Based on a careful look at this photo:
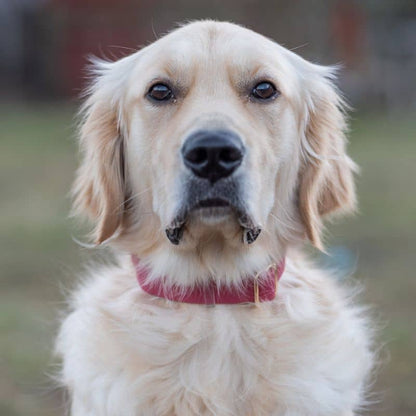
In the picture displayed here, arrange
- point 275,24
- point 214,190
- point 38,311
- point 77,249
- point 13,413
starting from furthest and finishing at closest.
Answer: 1. point 275,24
2. point 77,249
3. point 38,311
4. point 13,413
5. point 214,190

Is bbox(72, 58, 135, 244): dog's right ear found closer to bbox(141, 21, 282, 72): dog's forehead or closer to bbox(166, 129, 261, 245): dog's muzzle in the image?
bbox(141, 21, 282, 72): dog's forehead

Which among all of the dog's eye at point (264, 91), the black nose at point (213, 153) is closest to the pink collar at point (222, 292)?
the black nose at point (213, 153)

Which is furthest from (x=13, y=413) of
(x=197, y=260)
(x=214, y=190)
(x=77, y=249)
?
(x=77, y=249)

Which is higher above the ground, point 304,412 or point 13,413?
point 304,412

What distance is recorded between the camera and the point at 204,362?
3.83 meters

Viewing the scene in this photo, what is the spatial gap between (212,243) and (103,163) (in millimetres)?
730

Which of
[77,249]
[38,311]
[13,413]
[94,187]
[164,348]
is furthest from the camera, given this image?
[77,249]

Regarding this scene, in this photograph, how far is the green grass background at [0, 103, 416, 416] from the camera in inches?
236

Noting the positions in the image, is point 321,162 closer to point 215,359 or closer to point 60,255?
point 215,359

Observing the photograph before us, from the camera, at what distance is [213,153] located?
3.51 metres

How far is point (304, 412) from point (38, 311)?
420 centimetres

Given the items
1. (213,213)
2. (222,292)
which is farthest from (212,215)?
(222,292)

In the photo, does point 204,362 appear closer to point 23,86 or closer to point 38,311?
point 38,311

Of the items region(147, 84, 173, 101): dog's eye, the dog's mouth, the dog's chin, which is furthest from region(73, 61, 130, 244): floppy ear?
the dog's chin
